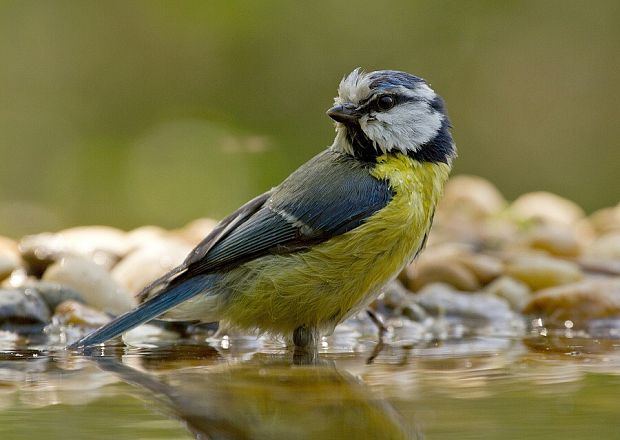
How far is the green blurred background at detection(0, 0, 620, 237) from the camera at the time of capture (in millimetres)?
8555

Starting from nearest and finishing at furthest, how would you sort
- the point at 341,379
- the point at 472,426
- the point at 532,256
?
the point at 472,426
the point at 341,379
the point at 532,256

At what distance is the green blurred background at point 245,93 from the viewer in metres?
8.55

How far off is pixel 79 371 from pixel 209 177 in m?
6.11

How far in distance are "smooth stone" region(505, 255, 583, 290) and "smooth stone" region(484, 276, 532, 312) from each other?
50 mm

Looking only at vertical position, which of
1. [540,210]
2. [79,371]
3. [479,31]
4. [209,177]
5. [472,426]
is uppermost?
[479,31]

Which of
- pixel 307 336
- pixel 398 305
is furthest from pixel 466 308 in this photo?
pixel 307 336

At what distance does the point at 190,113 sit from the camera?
28.5ft

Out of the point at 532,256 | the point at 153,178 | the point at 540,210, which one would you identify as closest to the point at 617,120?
the point at 540,210

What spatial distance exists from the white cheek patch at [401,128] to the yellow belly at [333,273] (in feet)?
0.32

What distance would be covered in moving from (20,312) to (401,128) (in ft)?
5.19

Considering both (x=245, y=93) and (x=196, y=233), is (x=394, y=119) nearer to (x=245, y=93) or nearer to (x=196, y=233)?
(x=196, y=233)

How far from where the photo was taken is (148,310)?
3039 millimetres

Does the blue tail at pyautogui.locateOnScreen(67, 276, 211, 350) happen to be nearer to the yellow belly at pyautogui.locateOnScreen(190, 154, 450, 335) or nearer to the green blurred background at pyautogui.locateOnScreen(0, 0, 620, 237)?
the yellow belly at pyautogui.locateOnScreen(190, 154, 450, 335)

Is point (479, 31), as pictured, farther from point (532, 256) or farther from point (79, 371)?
point (79, 371)
